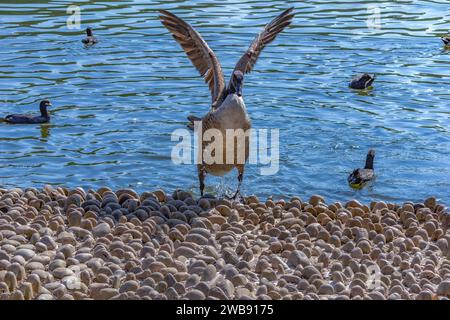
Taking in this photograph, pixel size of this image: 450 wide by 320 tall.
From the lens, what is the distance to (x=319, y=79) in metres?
18.4

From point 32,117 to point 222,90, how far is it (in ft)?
15.4

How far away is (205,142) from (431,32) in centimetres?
1050

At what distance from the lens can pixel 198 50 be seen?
536 inches

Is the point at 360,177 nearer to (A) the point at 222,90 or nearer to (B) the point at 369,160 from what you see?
(B) the point at 369,160

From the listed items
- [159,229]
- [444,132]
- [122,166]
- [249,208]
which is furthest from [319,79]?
[159,229]

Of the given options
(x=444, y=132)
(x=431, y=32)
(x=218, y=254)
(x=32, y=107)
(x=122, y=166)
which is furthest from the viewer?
(x=431, y=32)

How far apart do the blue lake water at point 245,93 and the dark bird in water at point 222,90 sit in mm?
859

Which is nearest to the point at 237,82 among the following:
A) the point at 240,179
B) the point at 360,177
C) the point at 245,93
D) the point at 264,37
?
the point at 240,179

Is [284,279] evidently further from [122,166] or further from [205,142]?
[122,166]

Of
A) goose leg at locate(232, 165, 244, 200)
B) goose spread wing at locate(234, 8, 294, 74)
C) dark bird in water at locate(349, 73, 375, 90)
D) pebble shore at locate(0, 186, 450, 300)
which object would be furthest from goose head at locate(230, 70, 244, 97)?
dark bird in water at locate(349, 73, 375, 90)

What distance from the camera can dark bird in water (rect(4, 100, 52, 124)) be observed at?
1623cm

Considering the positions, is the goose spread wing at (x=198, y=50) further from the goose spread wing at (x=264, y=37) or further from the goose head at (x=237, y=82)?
the goose head at (x=237, y=82)

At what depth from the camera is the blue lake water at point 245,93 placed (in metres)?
14.1

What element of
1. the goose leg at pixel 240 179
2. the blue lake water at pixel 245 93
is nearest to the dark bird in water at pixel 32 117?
the blue lake water at pixel 245 93
